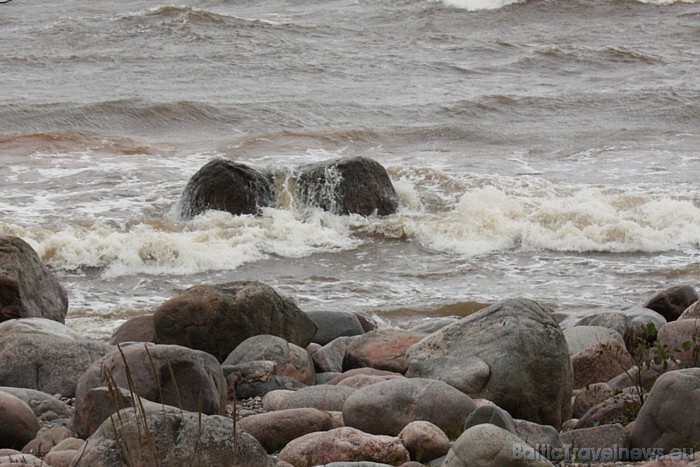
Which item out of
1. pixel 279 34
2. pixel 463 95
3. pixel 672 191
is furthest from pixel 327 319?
pixel 279 34

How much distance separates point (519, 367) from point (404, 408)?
89 cm

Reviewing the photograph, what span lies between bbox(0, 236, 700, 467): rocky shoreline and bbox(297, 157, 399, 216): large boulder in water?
5030 millimetres

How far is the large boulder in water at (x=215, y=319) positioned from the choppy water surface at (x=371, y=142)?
7.60 ft

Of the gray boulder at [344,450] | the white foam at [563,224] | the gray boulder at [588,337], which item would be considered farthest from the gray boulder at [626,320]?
the white foam at [563,224]

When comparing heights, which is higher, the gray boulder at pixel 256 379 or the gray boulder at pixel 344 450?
the gray boulder at pixel 344 450

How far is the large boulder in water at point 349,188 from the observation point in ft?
45.4

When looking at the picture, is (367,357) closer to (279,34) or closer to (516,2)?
(279,34)

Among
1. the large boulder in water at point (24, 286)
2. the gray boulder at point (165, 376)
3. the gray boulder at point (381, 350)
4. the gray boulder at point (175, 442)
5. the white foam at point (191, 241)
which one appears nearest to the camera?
the gray boulder at point (175, 442)

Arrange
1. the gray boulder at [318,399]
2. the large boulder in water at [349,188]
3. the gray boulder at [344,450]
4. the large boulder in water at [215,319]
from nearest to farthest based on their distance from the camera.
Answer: the gray boulder at [344,450], the gray boulder at [318,399], the large boulder in water at [215,319], the large boulder in water at [349,188]

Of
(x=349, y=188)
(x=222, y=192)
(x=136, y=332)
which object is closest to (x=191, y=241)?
(x=222, y=192)

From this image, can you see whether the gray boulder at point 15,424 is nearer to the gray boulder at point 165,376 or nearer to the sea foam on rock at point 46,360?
the gray boulder at point 165,376

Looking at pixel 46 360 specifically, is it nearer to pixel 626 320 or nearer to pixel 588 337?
pixel 588 337

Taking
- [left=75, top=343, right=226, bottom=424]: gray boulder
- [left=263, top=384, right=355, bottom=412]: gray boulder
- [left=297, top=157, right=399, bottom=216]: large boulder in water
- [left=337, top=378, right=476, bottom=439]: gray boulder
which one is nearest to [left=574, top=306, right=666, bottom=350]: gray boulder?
[left=337, top=378, right=476, bottom=439]: gray boulder

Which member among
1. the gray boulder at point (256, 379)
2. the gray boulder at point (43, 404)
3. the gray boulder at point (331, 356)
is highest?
the gray boulder at point (43, 404)
